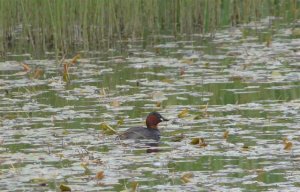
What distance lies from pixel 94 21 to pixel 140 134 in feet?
19.6

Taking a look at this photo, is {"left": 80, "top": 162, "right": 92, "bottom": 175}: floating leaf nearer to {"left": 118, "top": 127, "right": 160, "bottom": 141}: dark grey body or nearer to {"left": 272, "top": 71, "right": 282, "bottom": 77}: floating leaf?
{"left": 118, "top": 127, "right": 160, "bottom": 141}: dark grey body

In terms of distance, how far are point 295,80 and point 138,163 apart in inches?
180

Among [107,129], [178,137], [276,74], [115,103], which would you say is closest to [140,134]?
[107,129]

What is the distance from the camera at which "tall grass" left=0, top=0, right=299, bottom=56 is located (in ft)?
51.3

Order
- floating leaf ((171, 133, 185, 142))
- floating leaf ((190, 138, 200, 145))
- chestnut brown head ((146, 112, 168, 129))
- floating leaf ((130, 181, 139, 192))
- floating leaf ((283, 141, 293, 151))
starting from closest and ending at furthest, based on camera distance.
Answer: floating leaf ((130, 181, 139, 192)) < floating leaf ((283, 141, 293, 151)) < floating leaf ((190, 138, 200, 145)) < floating leaf ((171, 133, 185, 142)) < chestnut brown head ((146, 112, 168, 129))

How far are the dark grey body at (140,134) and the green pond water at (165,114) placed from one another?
11cm

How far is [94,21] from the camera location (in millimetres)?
15930

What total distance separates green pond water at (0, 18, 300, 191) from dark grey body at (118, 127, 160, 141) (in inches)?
4.5

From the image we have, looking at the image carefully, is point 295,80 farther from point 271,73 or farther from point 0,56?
point 0,56

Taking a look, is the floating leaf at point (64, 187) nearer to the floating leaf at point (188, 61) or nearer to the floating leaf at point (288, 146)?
the floating leaf at point (288, 146)

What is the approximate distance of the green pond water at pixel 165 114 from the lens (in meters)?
8.23

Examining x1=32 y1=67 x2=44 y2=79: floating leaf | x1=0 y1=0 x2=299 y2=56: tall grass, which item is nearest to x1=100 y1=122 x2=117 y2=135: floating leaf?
x1=32 y1=67 x2=44 y2=79: floating leaf

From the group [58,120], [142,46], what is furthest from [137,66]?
[58,120]

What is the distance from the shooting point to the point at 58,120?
1092cm
